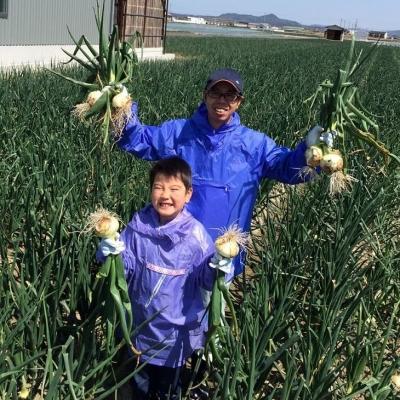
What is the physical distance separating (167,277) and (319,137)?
0.62 metres

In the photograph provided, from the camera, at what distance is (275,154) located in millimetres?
2002

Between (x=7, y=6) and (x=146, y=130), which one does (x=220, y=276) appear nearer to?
(x=146, y=130)

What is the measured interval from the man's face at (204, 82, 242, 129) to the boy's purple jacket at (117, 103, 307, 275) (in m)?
0.04

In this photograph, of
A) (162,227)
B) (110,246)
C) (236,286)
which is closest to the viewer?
(110,246)

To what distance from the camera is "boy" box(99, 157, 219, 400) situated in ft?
5.18

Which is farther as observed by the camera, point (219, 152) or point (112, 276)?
point (219, 152)

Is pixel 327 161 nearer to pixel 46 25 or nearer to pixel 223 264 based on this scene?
pixel 223 264

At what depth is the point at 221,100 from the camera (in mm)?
1889

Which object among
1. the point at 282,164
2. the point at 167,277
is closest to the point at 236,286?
the point at 282,164

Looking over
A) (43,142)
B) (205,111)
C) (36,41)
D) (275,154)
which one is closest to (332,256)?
(275,154)

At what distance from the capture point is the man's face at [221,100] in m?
1.89

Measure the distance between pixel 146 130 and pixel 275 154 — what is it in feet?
1.50

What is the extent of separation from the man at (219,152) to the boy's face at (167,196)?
324mm

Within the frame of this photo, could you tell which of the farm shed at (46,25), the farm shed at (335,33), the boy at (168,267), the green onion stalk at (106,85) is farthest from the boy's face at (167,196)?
the farm shed at (335,33)
